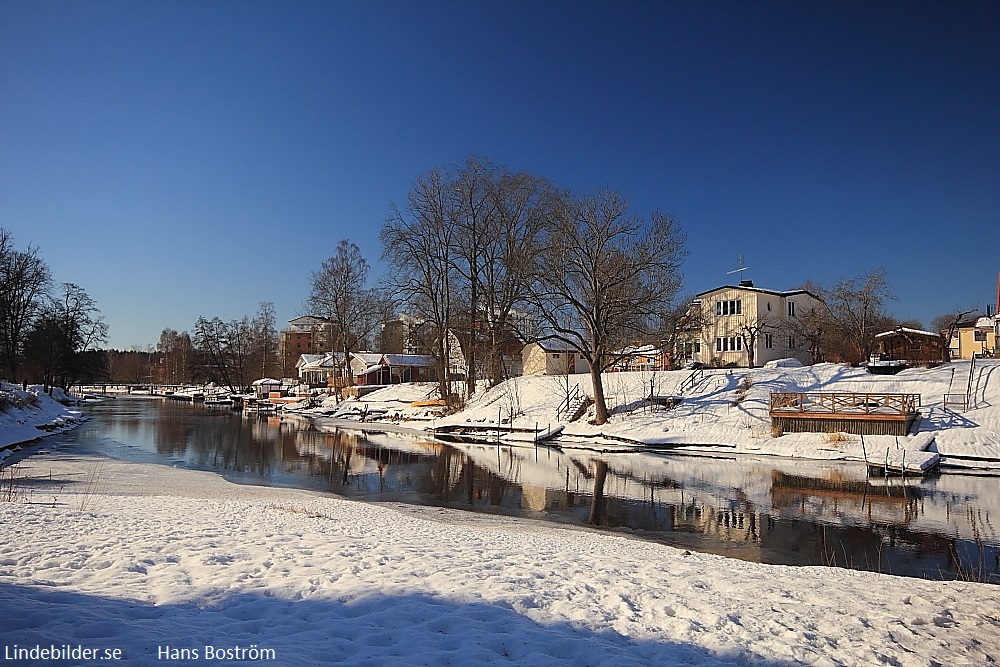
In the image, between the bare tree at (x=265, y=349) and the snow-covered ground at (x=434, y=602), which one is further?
the bare tree at (x=265, y=349)

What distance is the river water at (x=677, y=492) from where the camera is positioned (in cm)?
1241

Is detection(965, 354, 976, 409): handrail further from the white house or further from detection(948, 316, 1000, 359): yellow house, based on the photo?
the white house

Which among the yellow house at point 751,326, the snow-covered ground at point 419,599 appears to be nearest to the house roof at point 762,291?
the yellow house at point 751,326

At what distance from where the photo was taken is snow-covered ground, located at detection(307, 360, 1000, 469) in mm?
23750

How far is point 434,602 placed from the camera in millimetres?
6613

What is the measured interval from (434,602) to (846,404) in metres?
25.0

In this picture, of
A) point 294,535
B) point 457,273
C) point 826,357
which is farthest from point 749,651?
point 826,357

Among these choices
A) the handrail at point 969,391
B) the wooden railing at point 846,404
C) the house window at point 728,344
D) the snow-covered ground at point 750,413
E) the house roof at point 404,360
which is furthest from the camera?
the house roof at point 404,360

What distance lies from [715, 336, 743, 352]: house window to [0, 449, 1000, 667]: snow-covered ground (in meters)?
37.8

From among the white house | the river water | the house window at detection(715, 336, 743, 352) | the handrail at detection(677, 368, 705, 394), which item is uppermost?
the house window at detection(715, 336, 743, 352)

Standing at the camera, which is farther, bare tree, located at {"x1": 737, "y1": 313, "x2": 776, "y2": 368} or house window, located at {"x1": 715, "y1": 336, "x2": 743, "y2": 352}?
house window, located at {"x1": 715, "y1": 336, "x2": 743, "y2": 352}

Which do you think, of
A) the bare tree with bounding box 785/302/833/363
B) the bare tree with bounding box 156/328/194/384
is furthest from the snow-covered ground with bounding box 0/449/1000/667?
the bare tree with bounding box 156/328/194/384

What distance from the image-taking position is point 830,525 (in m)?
14.4

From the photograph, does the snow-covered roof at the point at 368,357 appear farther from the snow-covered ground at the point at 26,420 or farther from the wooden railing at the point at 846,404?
the wooden railing at the point at 846,404
